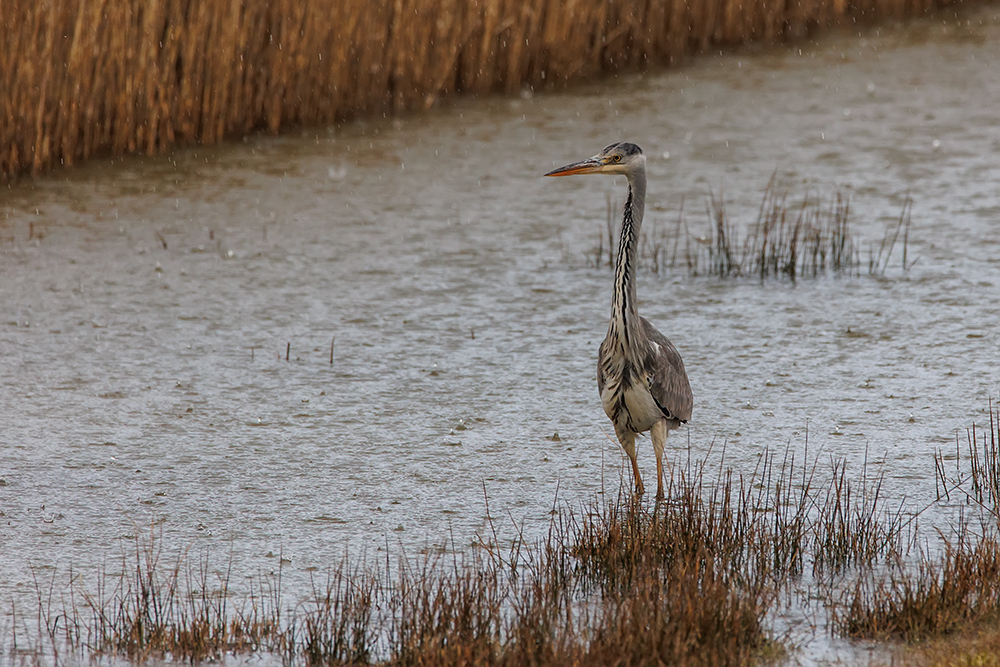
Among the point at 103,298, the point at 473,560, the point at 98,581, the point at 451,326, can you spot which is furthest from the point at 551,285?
the point at 98,581

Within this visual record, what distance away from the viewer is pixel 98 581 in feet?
13.0

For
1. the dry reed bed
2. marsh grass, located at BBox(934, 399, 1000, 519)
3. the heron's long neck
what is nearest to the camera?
marsh grass, located at BBox(934, 399, 1000, 519)

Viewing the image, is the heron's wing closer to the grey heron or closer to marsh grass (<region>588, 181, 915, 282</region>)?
the grey heron

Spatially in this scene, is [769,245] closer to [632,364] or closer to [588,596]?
[632,364]

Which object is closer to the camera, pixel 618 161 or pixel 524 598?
pixel 524 598

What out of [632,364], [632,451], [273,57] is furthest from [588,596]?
A: [273,57]

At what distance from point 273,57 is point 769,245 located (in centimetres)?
364

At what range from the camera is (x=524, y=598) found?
359cm

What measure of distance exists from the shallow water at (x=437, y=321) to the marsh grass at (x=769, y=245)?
0.11 metres

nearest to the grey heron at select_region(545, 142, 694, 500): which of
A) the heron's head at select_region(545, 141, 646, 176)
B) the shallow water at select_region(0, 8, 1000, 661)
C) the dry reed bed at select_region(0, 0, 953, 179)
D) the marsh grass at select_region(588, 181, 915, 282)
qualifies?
the heron's head at select_region(545, 141, 646, 176)

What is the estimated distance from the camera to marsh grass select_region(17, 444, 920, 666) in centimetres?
342

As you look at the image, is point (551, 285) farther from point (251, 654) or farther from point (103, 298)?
point (251, 654)

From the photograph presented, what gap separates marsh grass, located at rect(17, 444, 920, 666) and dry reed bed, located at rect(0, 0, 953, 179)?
4.74 m

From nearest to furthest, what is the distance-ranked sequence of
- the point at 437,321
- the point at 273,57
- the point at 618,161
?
1. the point at 618,161
2. the point at 437,321
3. the point at 273,57
